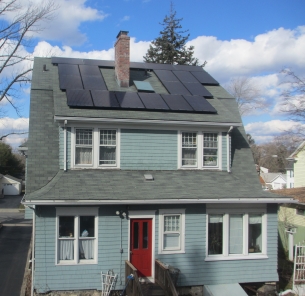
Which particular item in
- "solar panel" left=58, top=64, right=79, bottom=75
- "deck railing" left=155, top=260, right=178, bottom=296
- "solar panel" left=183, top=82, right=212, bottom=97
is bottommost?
"deck railing" left=155, top=260, right=178, bottom=296

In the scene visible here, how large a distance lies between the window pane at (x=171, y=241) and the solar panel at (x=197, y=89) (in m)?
6.63

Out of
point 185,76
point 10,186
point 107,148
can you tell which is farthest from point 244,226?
point 10,186

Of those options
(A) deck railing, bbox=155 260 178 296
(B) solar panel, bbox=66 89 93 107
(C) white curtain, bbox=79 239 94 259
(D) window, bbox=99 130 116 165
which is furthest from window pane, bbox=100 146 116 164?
(A) deck railing, bbox=155 260 178 296

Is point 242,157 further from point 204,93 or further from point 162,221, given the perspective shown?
point 162,221

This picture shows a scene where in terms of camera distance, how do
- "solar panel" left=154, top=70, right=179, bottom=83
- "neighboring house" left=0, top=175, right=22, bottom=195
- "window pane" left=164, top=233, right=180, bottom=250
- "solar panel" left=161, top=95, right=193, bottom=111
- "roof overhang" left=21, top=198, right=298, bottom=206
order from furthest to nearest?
"neighboring house" left=0, top=175, right=22, bottom=195
"solar panel" left=154, top=70, right=179, bottom=83
"solar panel" left=161, top=95, right=193, bottom=111
"window pane" left=164, top=233, right=180, bottom=250
"roof overhang" left=21, top=198, right=298, bottom=206

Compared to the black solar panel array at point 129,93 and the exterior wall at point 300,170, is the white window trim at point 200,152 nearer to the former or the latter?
the black solar panel array at point 129,93

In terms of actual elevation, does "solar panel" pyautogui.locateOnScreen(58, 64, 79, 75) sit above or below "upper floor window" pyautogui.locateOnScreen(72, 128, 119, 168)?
above

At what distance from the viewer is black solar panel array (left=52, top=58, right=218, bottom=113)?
15.3 m

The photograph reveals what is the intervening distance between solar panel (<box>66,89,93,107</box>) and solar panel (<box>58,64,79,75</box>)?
224 cm

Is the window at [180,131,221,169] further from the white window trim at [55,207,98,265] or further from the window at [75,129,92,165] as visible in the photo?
the white window trim at [55,207,98,265]

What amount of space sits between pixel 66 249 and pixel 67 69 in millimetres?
8618

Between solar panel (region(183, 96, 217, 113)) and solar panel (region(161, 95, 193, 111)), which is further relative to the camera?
solar panel (region(183, 96, 217, 113))

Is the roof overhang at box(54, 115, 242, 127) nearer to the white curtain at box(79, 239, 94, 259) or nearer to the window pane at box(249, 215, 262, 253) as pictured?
the window pane at box(249, 215, 262, 253)

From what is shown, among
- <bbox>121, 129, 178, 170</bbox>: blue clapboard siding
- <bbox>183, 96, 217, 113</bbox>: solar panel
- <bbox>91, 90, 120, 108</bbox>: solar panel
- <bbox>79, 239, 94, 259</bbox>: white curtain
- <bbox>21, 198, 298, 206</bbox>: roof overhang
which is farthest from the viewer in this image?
<bbox>183, 96, 217, 113</bbox>: solar panel
